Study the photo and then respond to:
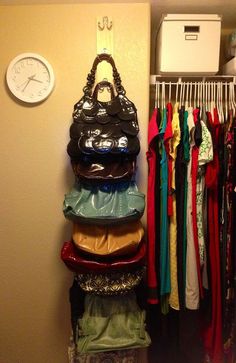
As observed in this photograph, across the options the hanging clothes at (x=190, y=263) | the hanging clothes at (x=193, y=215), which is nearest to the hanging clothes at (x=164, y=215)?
the hanging clothes at (x=193, y=215)

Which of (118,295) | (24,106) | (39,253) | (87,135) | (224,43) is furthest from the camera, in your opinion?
(224,43)

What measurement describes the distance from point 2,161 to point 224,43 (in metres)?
1.47

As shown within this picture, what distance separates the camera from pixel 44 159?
1.45 metres

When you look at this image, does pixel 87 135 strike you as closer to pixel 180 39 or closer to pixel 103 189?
pixel 103 189

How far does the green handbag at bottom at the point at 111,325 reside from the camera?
1.26m

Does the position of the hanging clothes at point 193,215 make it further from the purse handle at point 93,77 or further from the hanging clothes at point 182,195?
the purse handle at point 93,77

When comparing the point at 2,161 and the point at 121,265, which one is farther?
the point at 2,161

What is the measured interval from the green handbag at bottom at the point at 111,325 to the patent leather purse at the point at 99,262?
8.8 inches

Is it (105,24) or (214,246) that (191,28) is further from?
(214,246)

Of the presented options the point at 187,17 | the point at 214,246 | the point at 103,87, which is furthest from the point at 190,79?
the point at 214,246

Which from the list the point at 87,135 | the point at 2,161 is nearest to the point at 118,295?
the point at 87,135

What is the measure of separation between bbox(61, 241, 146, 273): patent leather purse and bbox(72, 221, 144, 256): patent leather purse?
0.03 meters

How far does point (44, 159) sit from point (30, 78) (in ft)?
1.37

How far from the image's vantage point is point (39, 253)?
1.52m
